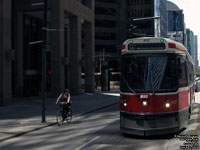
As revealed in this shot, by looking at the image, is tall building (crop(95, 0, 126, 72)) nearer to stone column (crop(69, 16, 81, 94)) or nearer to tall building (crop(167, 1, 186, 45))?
stone column (crop(69, 16, 81, 94))

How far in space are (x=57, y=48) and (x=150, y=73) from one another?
23.5 m

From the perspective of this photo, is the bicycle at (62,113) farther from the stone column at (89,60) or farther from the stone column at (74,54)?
the stone column at (89,60)

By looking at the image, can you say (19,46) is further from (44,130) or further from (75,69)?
(44,130)

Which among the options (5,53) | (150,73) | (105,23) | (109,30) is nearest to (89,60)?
(5,53)

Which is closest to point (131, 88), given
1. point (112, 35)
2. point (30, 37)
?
point (30, 37)

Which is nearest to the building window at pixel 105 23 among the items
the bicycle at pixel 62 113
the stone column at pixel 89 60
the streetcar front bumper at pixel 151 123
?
the stone column at pixel 89 60

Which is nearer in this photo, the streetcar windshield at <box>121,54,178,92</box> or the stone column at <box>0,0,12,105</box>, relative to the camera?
the streetcar windshield at <box>121,54,178,92</box>

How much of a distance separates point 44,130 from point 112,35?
71718 mm

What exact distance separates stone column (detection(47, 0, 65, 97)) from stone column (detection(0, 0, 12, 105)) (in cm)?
790

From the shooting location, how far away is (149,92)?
995 cm

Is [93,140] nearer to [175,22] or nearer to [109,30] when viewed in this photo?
[109,30]

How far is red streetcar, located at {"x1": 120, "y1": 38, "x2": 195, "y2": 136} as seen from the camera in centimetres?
992

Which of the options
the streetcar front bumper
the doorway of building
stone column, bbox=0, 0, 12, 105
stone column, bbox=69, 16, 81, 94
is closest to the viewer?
the streetcar front bumper

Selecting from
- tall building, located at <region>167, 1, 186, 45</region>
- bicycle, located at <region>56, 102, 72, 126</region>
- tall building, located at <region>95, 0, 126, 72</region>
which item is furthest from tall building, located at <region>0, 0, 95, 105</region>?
tall building, located at <region>167, 1, 186, 45</region>
